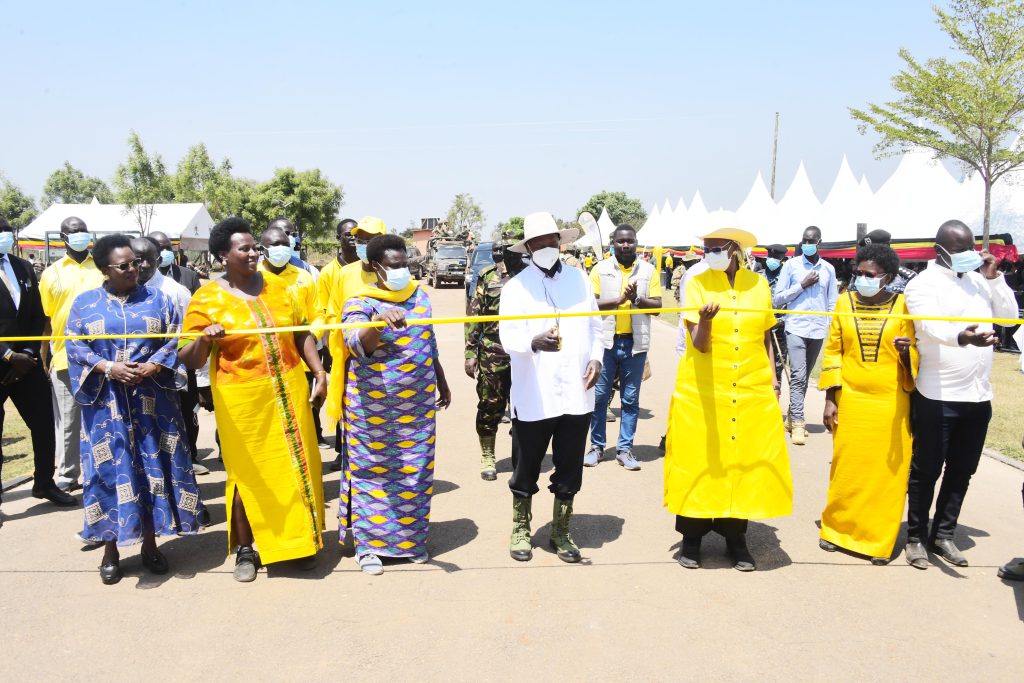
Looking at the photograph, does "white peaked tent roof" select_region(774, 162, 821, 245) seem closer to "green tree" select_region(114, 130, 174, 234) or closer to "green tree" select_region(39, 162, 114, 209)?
"green tree" select_region(114, 130, 174, 234)

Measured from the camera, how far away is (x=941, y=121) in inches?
658

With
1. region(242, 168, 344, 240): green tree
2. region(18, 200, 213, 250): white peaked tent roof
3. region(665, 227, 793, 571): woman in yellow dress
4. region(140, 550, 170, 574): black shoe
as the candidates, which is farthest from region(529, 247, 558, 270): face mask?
region(242, 168, 344, 240): green tree

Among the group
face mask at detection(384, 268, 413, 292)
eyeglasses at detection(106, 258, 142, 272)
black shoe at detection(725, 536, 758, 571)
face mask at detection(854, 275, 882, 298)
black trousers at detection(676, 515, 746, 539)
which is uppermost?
eyeglasses at detection(106, 258, 142, 272)

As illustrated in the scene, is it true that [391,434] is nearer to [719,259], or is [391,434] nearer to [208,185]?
[719,259]

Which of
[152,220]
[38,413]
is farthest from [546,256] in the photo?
[152,220]

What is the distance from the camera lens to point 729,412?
4383 millimetres

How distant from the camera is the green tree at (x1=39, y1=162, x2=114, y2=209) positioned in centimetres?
6850

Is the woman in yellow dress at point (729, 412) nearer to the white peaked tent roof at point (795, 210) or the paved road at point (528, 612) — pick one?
the paved road at point (528, 612)

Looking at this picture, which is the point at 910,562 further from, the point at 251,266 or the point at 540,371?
the point at 251,266

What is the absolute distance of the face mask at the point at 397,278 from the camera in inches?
173

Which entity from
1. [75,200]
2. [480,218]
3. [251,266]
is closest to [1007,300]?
[251,266]

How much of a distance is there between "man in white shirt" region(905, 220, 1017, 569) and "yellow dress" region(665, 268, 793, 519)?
88cm

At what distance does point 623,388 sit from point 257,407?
362cm

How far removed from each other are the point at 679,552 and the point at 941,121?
52.5ft
